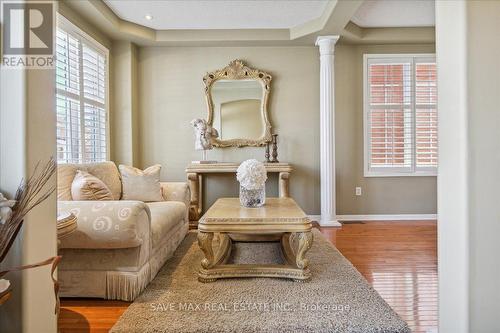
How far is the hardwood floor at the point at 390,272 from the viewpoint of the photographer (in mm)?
1807

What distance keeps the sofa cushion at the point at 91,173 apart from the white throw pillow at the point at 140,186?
0.07m

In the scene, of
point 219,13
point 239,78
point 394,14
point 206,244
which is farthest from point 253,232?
point 394,14

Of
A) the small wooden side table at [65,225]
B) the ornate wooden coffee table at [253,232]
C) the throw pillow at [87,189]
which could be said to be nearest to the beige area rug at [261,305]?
the ornate wooden coffee table at [253,232]

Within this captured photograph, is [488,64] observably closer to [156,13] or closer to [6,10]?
[6,10]

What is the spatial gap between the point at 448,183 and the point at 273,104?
11.9ft

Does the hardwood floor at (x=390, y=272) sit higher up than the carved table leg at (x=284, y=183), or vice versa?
the carved table leg at (x=284, y=183)

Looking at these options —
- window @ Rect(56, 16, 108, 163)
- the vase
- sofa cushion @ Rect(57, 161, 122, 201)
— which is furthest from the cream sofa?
window @ Rect(56, 16, 108, 163)

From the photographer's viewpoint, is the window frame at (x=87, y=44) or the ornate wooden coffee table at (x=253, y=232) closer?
the ornate wooden coffee table at (x=253, y=232)

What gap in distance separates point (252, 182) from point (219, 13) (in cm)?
244

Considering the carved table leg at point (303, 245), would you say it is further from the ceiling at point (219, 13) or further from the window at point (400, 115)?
the window at point (400, 115)

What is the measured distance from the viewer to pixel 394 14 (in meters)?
4.01

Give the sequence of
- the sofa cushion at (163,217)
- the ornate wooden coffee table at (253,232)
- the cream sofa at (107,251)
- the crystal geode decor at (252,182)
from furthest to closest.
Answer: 1. the crystal geode decor at (252,182)
2. the sofa cushion at (163,217)
3. the ornate wooden coffee table at (253,232)
4. the cream sofa at (107,251)

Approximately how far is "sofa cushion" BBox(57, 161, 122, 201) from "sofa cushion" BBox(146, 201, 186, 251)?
15.9 inches

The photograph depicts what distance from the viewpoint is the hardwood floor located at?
1807 mm
